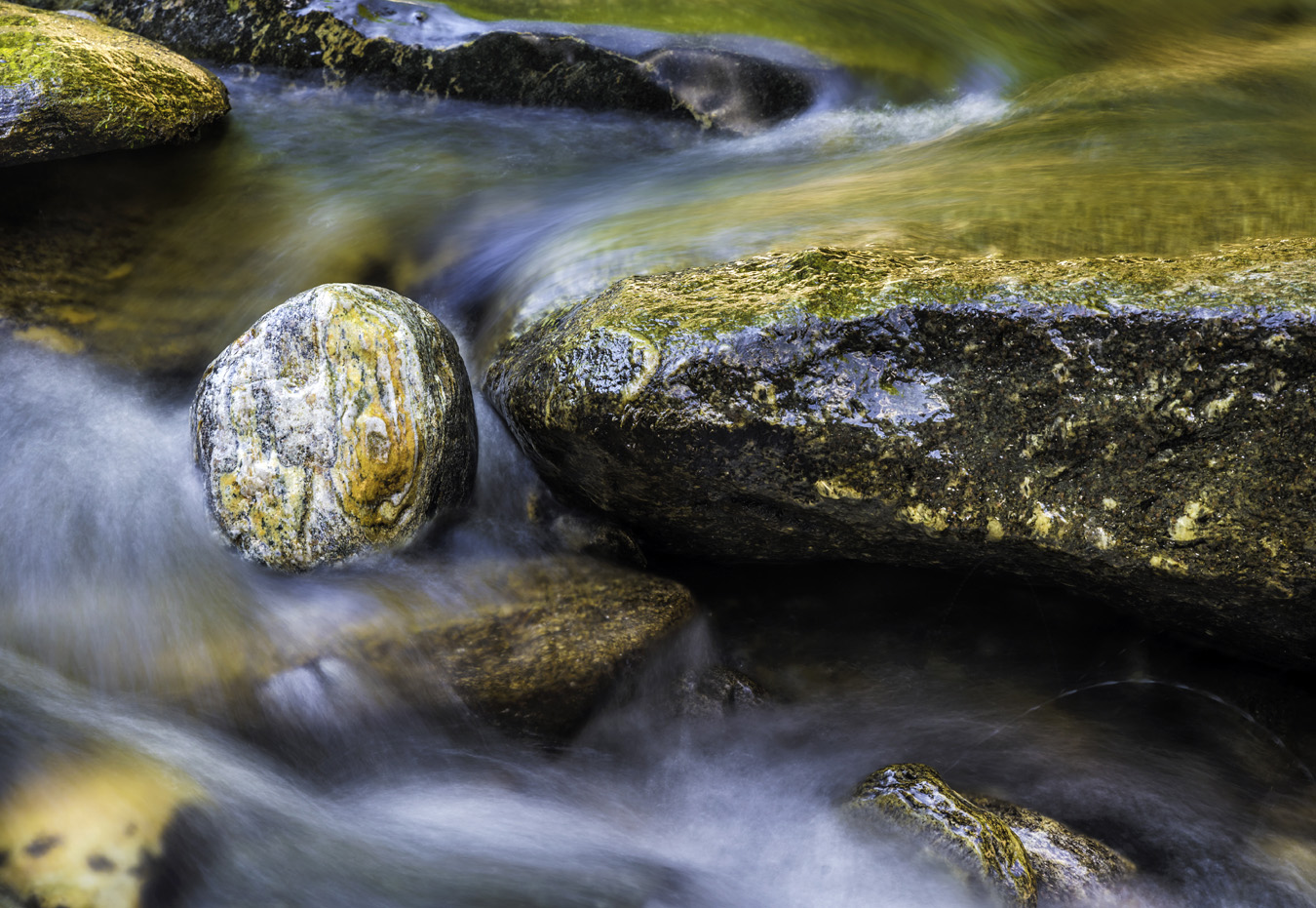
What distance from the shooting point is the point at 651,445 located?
3.11m

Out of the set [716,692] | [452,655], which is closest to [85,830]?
[452,655]

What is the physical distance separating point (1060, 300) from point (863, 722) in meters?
1.82

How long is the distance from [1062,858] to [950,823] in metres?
0.48

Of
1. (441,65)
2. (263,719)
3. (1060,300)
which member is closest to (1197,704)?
(1060,300)

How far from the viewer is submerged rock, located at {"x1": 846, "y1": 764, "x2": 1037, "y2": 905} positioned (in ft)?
8.46

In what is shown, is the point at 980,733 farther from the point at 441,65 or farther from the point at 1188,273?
the point at 441,65

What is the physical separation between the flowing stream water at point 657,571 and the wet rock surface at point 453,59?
217 mm

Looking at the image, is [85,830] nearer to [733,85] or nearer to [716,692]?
[716,692]

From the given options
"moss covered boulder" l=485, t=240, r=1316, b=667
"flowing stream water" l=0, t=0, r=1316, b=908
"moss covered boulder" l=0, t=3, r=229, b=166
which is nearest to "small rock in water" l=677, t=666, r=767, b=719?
"flowing stream water" l=0, t=0, r=1316, b=908

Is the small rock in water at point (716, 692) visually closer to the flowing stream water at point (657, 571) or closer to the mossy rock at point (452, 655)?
the flowing stream water at point (657, 571)

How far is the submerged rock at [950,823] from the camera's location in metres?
2.58

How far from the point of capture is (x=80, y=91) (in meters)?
4.56

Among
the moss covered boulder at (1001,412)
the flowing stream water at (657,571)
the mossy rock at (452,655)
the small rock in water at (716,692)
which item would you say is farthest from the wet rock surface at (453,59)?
the small rock in water at (716,692)

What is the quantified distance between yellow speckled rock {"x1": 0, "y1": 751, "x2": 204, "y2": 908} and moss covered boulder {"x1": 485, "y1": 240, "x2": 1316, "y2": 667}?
1737mm
